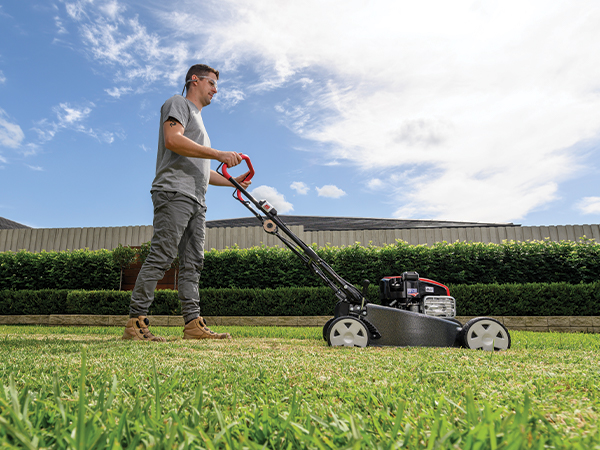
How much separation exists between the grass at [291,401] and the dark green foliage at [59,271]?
7.26 m

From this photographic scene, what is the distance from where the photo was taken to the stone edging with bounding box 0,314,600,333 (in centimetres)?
716

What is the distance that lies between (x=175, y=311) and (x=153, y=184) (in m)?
4.85

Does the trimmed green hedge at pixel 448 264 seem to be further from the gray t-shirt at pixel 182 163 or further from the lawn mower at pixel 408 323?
the gray t-shirt at pixel 182 163

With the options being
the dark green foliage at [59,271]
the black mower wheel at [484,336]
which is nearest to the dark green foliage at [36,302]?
the dark green foliage at [59,271]

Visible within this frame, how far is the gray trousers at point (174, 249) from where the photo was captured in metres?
3.25

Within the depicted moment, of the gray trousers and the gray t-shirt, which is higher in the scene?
the gray t-shirt

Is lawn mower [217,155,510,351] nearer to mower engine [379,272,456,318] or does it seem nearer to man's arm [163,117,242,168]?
mower engine [379,272,456,318]

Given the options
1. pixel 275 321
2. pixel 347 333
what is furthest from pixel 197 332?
pixel 275 321

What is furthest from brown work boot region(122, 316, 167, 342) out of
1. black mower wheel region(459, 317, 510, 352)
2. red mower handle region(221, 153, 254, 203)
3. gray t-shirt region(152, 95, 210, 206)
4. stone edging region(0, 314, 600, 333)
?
stone edging region(0, 314, 600, 333)

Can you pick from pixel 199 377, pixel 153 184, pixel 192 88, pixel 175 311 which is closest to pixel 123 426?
pixel 199 377

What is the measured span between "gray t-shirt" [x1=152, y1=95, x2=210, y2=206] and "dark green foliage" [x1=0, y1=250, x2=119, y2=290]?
20.5 feet

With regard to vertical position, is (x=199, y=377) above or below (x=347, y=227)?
below

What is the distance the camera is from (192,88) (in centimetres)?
380

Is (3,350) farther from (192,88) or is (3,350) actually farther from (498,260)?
(498,260)
